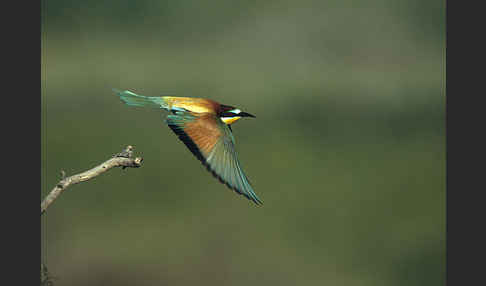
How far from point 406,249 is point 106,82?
2.29 m

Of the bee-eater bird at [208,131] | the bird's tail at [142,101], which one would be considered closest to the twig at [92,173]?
the bee-eater bird at [208,131]

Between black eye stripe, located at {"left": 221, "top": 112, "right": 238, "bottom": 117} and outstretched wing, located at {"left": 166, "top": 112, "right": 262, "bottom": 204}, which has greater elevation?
black eye stripe, located at {"left": 221, "top": 112, "right": 238, "bottom": 117}

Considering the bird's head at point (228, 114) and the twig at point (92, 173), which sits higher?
the bird's head at point (228, 114)

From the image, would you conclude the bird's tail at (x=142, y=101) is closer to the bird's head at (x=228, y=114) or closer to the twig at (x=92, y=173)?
the bird's head at (x=228, y=114)

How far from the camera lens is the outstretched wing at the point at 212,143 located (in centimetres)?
181

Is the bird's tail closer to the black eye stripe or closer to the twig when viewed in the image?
the black eye stripe

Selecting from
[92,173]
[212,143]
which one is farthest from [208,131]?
[92,173]

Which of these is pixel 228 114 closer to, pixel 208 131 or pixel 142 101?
pixel 208 131

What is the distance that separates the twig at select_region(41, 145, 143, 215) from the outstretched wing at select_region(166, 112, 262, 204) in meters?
0.28

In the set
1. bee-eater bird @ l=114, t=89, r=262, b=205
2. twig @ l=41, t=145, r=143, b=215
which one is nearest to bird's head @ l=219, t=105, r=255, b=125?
bee-eater bird @ l=114, t=89, r=262, b=205

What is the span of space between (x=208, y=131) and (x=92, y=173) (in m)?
0.49

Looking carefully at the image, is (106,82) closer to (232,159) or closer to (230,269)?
(230,269)

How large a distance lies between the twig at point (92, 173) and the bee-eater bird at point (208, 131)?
279mm

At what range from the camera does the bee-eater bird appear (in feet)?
5.96
